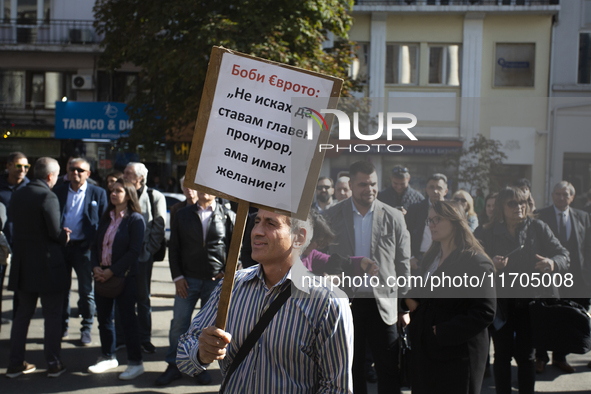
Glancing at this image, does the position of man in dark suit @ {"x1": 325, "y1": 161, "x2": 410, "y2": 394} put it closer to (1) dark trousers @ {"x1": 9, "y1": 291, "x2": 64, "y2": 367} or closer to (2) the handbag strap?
(2) the handbag strap

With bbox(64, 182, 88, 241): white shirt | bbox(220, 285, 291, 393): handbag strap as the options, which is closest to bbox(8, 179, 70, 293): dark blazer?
bbox(64, 182, 88, 241): white shirt

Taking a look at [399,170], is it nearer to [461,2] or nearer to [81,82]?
[461,2]

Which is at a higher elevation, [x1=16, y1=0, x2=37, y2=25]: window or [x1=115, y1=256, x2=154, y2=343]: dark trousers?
[x1=16, y1=0, x2=37, y2=25]: window

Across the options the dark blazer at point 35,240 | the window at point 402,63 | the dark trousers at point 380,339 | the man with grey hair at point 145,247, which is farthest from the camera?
the window at point 402,63

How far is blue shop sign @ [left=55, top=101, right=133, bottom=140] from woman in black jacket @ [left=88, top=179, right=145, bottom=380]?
44.6 feet

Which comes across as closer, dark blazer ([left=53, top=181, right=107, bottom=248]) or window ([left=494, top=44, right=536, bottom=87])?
dark blazer ([left=53, top=181, right=107, bottom=248])

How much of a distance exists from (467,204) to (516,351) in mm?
2013

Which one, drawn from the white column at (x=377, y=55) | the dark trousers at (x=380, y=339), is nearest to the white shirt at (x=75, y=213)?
the dark trousers at (x=380, y=339)

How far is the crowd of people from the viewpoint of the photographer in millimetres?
2180

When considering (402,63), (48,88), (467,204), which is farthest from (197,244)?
(48,88)

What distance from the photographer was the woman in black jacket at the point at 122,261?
496 cm

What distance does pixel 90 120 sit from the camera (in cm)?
1816

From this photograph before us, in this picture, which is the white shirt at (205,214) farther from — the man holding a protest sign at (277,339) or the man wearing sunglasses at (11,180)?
the man wearing sunglasses at (11,180)

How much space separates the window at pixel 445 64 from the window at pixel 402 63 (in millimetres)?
629
